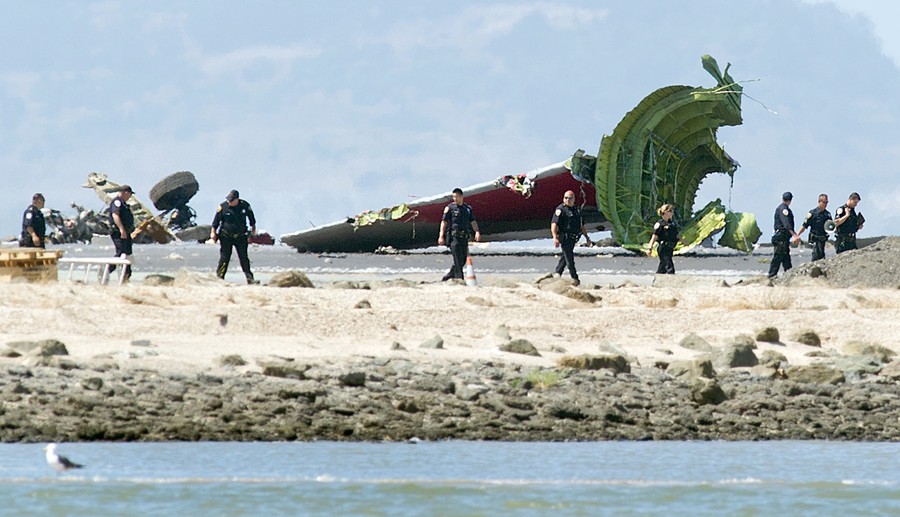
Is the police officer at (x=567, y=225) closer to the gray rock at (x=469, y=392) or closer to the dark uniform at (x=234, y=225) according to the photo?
the dark uniform at (x=234, y=225)

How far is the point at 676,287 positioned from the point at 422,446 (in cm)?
1503

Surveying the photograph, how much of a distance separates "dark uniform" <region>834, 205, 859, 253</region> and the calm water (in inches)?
702

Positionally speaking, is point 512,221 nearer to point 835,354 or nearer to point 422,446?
point 835,354

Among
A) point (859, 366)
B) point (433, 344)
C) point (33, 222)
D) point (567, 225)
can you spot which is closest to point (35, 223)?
point (33, 222)

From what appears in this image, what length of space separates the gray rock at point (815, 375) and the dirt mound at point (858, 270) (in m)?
12.2

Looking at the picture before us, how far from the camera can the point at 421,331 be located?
20.0m

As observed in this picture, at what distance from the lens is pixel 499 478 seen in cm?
1241

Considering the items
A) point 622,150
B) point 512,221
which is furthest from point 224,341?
point 512,221

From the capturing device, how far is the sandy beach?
15.7 m

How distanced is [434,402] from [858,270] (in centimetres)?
1649

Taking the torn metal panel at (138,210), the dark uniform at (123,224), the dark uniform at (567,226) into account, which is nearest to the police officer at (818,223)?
the dark uniform at (567,226)

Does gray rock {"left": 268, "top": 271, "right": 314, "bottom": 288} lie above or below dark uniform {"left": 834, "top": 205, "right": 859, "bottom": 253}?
below

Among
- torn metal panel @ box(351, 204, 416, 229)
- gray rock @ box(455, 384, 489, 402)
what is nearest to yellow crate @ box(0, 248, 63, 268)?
gray rock @ box(455, 384, 489, 402)

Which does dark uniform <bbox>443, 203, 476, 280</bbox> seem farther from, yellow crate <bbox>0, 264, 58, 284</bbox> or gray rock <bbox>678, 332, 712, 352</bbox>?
gray rock <bbox>678, 332, 712, 352</bbox>
